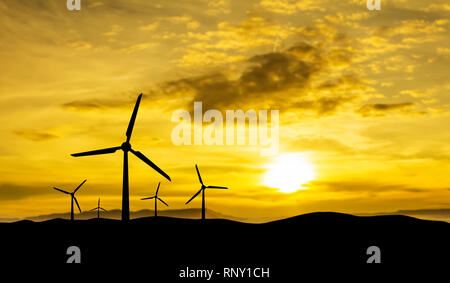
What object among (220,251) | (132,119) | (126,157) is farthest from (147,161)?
(220,251)

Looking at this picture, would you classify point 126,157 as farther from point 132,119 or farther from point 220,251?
point 220,251

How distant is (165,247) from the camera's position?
148m

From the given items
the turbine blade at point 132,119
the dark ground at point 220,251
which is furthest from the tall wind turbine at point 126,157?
the dark ground at point 220,251

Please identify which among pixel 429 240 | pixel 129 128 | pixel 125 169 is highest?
pixel 129 128

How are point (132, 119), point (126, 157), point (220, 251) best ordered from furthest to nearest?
point (220, 251) < point (132, 119) < point (126, 157)

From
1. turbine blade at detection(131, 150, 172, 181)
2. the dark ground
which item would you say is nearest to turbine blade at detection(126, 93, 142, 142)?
turbine blade at detection(131, 150, 172, 181)

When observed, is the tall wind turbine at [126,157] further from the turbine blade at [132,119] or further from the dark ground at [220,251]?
the dark ground at [220,251]

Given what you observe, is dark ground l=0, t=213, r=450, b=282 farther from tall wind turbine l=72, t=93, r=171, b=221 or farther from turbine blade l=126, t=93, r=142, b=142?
turbine blade l=126, t=93, r=142, b=142

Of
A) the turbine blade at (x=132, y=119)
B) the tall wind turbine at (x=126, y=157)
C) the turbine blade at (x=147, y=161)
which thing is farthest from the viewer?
the turbine blade at (x=132, y=119)

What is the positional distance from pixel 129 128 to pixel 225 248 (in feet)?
224
